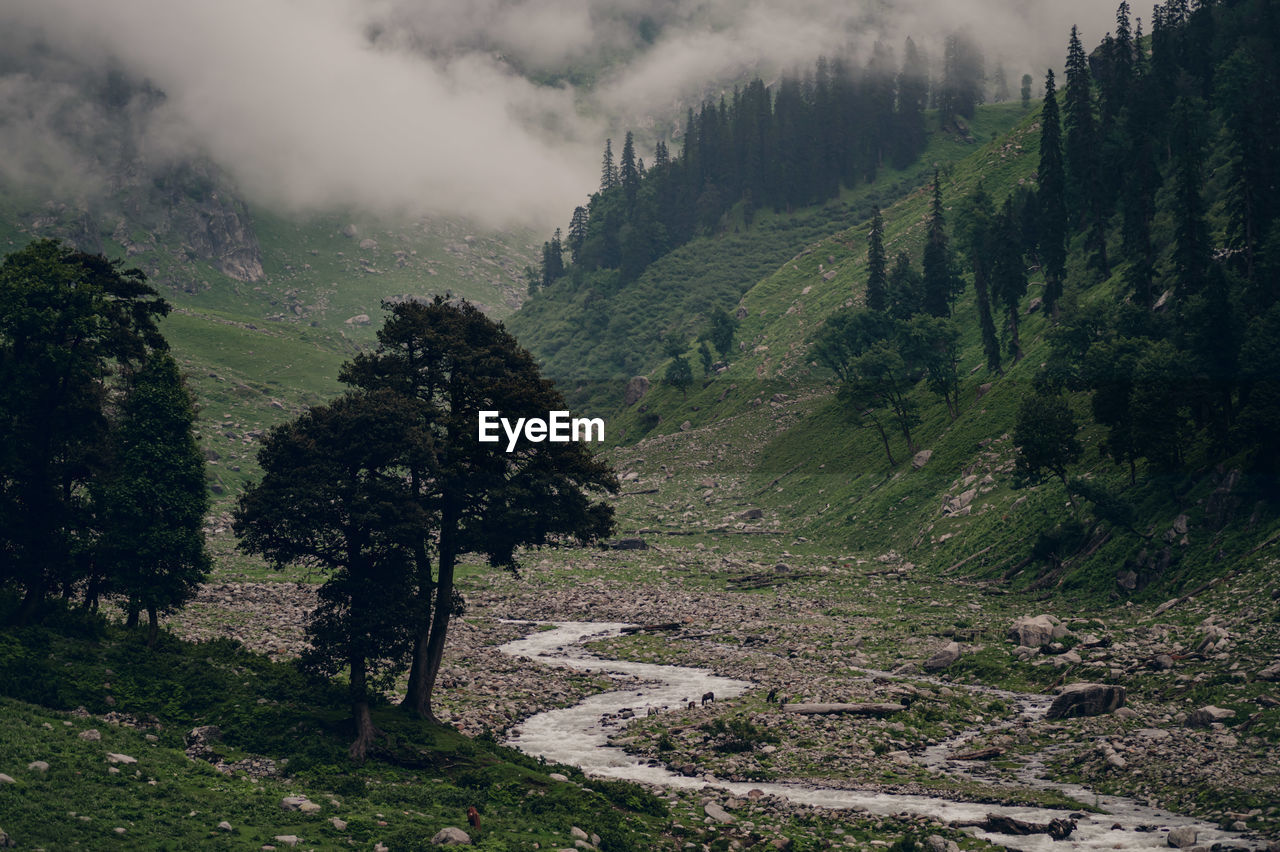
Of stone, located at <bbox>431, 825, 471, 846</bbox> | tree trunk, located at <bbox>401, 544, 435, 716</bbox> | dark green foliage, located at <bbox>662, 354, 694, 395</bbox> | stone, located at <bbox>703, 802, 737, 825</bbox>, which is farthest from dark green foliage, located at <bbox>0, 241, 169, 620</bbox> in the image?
dark green foliage, located at <bbox>662, 354, 694, 395</bbox>

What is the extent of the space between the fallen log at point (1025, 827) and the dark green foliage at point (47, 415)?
3367 cm

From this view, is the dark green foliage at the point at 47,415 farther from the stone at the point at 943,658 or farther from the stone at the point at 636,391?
the stone at the point at 636,391

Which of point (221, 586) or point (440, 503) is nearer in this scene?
point (440, 503)

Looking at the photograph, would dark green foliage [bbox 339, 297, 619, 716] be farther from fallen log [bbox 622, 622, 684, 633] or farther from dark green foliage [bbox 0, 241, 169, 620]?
fallen log [bbox 622, 622, 684, 633]

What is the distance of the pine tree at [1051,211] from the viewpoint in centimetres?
10081

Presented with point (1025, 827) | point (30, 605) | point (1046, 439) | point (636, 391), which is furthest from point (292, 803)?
point (636, 391)

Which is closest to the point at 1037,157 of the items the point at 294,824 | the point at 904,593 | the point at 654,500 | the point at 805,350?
the point at 805,350

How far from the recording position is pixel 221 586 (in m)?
72.2

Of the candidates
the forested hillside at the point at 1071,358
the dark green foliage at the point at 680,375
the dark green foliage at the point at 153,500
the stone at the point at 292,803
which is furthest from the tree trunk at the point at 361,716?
the dark green foliage at the point at 680,375

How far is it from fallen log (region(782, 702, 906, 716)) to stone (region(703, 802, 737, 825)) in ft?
39.5

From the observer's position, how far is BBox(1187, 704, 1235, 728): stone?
3244cm

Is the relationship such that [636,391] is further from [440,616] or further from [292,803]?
[292,803]

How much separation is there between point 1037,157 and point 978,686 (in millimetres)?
148291

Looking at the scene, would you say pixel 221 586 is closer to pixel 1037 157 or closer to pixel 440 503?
pixel 440 503
